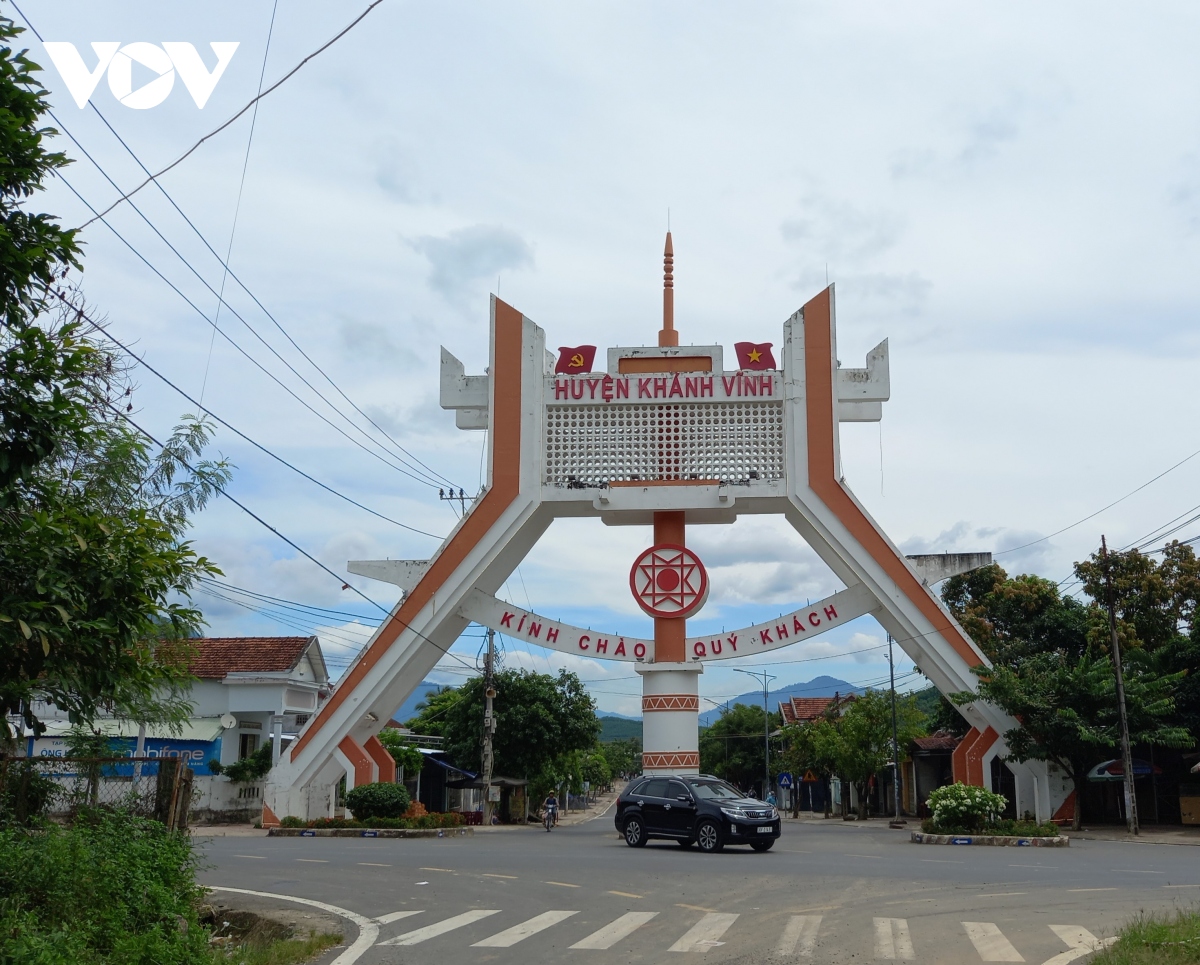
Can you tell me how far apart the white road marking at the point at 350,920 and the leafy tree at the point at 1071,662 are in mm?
18587

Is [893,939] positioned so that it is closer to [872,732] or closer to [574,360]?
[574,360]

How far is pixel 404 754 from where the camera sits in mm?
42250

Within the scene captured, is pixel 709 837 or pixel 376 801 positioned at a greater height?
pixel 376 801

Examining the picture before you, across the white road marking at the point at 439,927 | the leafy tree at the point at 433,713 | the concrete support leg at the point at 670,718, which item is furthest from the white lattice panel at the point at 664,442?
Result: the leafy tree at the point at 433,713

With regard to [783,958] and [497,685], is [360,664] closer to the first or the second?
[497,685]

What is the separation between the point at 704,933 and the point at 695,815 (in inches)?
428

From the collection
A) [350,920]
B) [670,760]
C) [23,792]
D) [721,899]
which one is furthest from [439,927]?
[670,760]

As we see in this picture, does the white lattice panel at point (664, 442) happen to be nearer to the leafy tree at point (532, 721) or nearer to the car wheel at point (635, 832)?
the car wheel at point (635, 832)

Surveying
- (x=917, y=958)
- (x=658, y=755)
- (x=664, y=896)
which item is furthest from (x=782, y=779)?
(x=917, y=958)

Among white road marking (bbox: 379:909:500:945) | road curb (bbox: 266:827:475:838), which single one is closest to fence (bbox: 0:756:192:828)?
white road marking (bbox: 379:909:500:945)

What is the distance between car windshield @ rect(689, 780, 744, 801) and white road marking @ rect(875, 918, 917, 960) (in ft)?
33.4

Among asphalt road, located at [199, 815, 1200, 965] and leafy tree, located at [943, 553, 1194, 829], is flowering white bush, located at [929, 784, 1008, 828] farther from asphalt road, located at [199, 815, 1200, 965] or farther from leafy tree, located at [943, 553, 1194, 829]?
leafy tree, located at [943, 553, 1194, 829]

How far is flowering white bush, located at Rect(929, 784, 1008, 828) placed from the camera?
25.6 m

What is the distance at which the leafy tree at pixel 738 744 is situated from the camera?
79875mm
